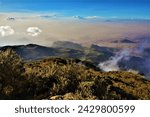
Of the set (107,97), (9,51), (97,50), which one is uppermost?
(9,51)

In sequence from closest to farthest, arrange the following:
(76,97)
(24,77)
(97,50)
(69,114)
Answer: (69,114) < (76,97) < (24,77) < (97,50)

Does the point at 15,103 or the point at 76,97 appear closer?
the point at 15,103

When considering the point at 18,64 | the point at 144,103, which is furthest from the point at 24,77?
the point at 144,103

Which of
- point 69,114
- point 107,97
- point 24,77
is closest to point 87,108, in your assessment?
point 69,114

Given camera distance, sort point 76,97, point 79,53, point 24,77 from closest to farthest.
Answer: point 76,97, point 24,77, point 79,53

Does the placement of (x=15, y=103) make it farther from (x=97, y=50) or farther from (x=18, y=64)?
(x=97, y=50)

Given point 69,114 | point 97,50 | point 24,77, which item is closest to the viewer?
point 69,114

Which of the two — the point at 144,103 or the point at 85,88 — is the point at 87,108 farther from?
the point at 85,88

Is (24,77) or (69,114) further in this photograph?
(24,77)

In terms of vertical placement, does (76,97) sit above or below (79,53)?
above
